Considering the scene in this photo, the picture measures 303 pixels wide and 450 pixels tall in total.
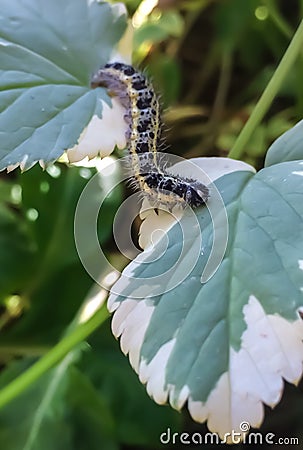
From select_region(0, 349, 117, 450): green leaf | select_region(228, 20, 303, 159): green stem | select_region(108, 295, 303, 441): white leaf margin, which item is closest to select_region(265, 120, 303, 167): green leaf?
select_region(228, 20, 303, 159): green stem

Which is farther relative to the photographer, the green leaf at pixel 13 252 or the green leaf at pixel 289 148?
the green leaf at pixel 13 252

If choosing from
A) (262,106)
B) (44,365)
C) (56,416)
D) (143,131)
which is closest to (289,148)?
(262,106)

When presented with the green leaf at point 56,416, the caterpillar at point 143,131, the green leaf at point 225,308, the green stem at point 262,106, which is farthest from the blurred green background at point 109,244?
the green leaf at point 225,308

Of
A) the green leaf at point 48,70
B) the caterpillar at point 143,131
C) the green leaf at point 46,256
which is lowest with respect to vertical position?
the green leaf at point 46,256

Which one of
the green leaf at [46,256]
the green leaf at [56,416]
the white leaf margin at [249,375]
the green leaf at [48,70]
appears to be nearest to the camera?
the white leaf margin at [249,375]

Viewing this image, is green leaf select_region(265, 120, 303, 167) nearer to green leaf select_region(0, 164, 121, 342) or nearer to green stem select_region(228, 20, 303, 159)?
green stem select_region(228, 20, 303, 159)

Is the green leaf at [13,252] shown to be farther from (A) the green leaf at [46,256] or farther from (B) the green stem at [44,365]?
(B) the green stem at [44,365]

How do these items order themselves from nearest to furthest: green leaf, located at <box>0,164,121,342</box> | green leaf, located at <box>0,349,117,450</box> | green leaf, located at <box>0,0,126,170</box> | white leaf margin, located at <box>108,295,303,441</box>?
white leaf margin, located at <box>108,295,303,441</box> → green leaf, located at <box>0,0,126,170</box> → green leaf, located at <box>0,349,117,450</box> → green leaf, located at <box>0,164,121,342</box>
